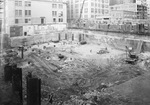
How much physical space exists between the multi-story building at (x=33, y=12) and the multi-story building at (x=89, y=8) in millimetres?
21695

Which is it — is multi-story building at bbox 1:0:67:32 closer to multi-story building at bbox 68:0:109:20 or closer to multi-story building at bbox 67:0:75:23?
multi-story building at bbox 68:0:109:20

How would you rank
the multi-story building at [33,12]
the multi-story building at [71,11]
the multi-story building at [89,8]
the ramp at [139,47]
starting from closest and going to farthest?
the ramp at [139,47], the multi-story building at [33,12], the multi-story building at [89,8], the multi-story building at [71,11]

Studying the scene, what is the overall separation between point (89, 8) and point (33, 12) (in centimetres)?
3452

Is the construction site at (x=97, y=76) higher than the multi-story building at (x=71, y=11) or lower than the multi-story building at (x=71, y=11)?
lower

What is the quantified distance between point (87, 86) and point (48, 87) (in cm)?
338

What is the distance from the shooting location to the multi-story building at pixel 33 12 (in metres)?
45.0

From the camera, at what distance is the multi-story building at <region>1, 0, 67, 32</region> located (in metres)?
45.0

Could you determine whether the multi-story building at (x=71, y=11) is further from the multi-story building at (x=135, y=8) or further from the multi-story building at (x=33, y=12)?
the multi-story building at (x=33, y=12)

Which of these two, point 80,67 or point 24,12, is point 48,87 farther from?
point 24,12

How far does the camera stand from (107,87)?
15094 mm

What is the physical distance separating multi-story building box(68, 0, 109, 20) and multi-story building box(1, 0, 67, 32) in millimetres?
21695

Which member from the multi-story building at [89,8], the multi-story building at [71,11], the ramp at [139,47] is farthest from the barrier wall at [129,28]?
the multi-story building at [71,11]

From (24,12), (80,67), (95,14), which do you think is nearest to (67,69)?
(80,67)

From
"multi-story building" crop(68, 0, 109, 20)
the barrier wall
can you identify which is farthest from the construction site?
"multi-story building" crop(68, 0, 109, 20)
